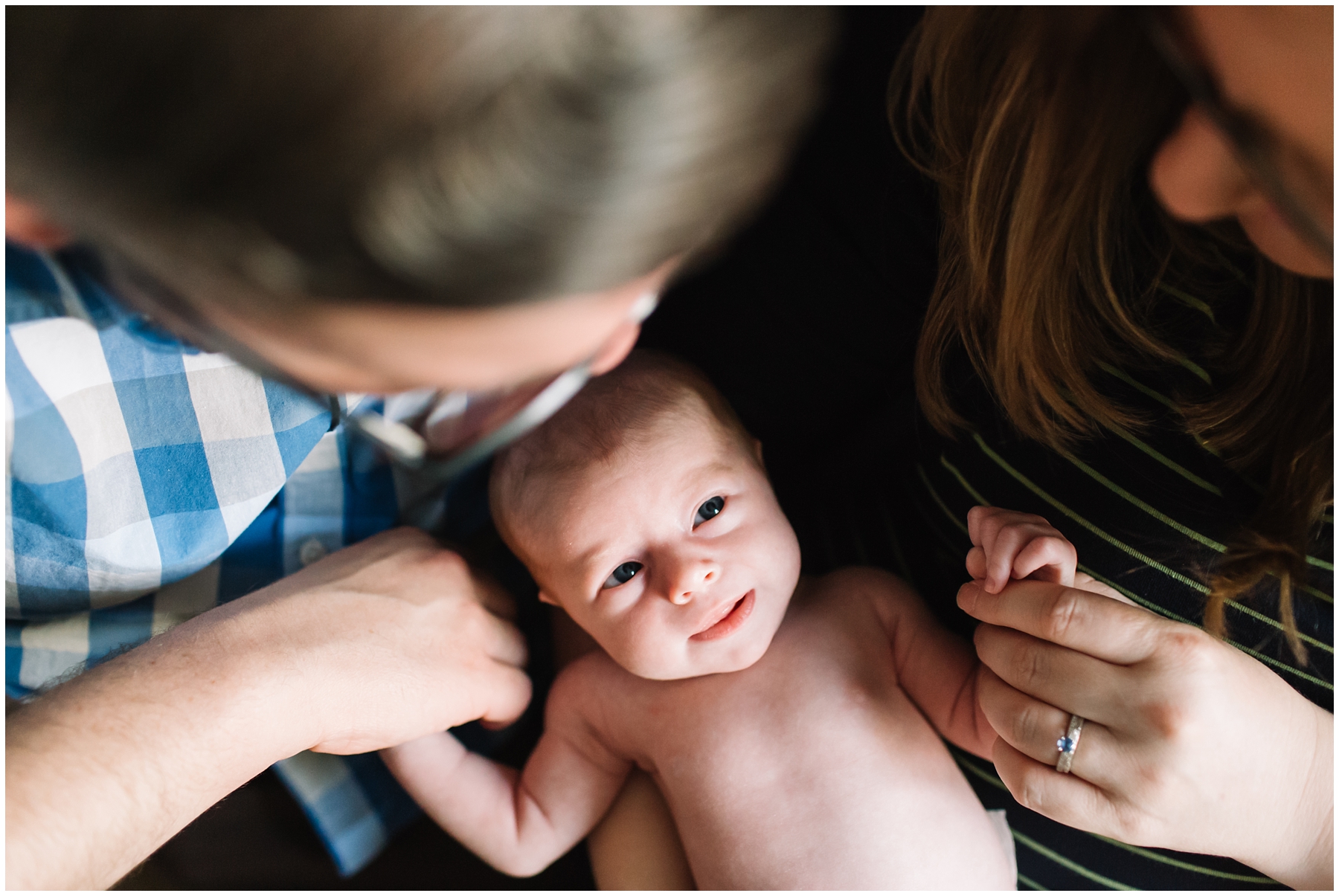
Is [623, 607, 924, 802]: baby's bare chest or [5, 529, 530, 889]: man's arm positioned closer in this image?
[5, 529, 530, 889]: man's arm

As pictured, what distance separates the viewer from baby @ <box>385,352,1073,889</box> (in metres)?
1.06

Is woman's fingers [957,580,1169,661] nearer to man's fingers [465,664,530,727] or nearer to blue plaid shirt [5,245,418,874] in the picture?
man's fingers [465,664,530,727]

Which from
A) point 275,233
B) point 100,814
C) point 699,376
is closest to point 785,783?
point 699,376

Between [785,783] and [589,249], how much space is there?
851mm

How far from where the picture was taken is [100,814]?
79cm

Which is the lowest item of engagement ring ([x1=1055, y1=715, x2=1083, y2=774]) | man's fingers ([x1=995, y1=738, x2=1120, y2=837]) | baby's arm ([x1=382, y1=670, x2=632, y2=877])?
baby's arm ([x1=382, y1=670, x2=632, y2=877])

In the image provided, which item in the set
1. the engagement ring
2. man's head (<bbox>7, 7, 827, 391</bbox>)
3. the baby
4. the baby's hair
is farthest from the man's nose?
man's head (<bbox>7, 7, 827, 391</bbox>)

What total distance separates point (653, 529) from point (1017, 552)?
0.45 meters

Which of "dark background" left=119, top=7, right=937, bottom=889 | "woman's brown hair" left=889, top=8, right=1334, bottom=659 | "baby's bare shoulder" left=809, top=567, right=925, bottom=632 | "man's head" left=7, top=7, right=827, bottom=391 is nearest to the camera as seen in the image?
"man's head" left=7, top=7, right=827, bottom=391

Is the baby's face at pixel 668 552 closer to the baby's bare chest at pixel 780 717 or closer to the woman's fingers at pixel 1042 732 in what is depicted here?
the baby's bare chest at pixel 780 717

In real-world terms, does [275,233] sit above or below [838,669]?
above

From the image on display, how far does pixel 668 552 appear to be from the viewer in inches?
42.6

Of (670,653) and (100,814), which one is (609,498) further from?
(100,814)

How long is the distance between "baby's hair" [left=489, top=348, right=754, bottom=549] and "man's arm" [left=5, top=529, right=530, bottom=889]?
0.16 meters
